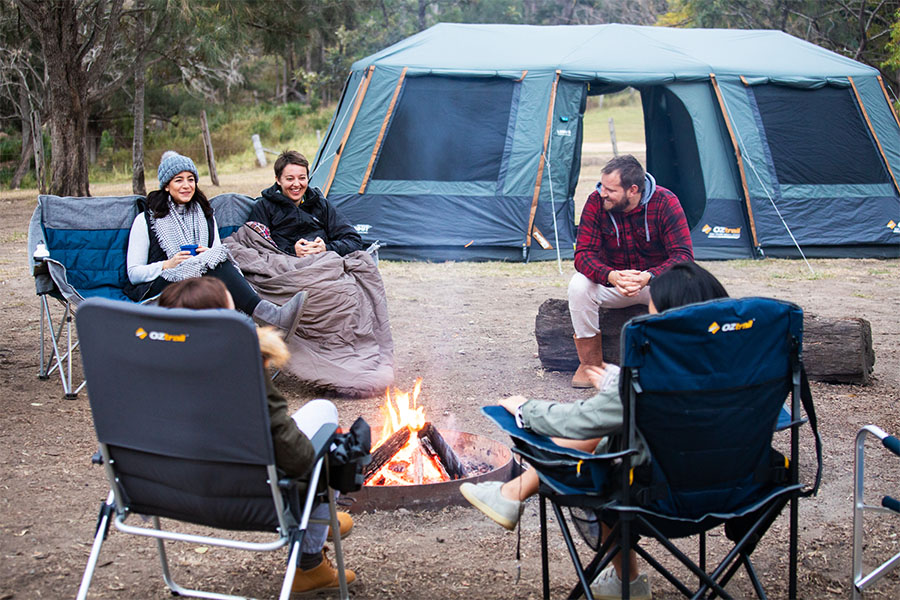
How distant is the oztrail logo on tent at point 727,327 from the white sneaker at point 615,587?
764 millimetres

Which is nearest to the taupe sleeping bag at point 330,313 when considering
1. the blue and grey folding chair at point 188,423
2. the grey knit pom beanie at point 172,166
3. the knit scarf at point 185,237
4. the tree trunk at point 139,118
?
the knit scarf at point 185,237

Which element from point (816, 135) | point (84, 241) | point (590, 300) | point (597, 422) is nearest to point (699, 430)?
point (597, 422)

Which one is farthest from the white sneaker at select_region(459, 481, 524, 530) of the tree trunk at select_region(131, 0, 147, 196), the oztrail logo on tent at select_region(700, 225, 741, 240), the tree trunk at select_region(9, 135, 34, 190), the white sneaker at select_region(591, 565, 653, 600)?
the tree trunk at select_region(9, 135, 34, 190)

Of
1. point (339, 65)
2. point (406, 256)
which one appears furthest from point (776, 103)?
point (339, 65)

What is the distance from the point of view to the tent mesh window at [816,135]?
8711 mm

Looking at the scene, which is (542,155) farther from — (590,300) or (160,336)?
(160,336)

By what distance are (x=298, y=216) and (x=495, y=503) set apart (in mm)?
2750

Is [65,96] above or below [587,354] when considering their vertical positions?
above

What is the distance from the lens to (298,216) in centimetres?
487

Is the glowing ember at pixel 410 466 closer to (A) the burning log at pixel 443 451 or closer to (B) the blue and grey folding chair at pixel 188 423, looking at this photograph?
(A) the burning log at pixel 443 451

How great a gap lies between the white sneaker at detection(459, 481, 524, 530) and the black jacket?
2.57m

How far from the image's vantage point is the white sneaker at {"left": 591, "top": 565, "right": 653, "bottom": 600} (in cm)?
245

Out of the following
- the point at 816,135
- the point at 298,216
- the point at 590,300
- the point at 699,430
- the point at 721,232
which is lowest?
the point at 721,232

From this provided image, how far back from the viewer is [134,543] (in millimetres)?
2861
